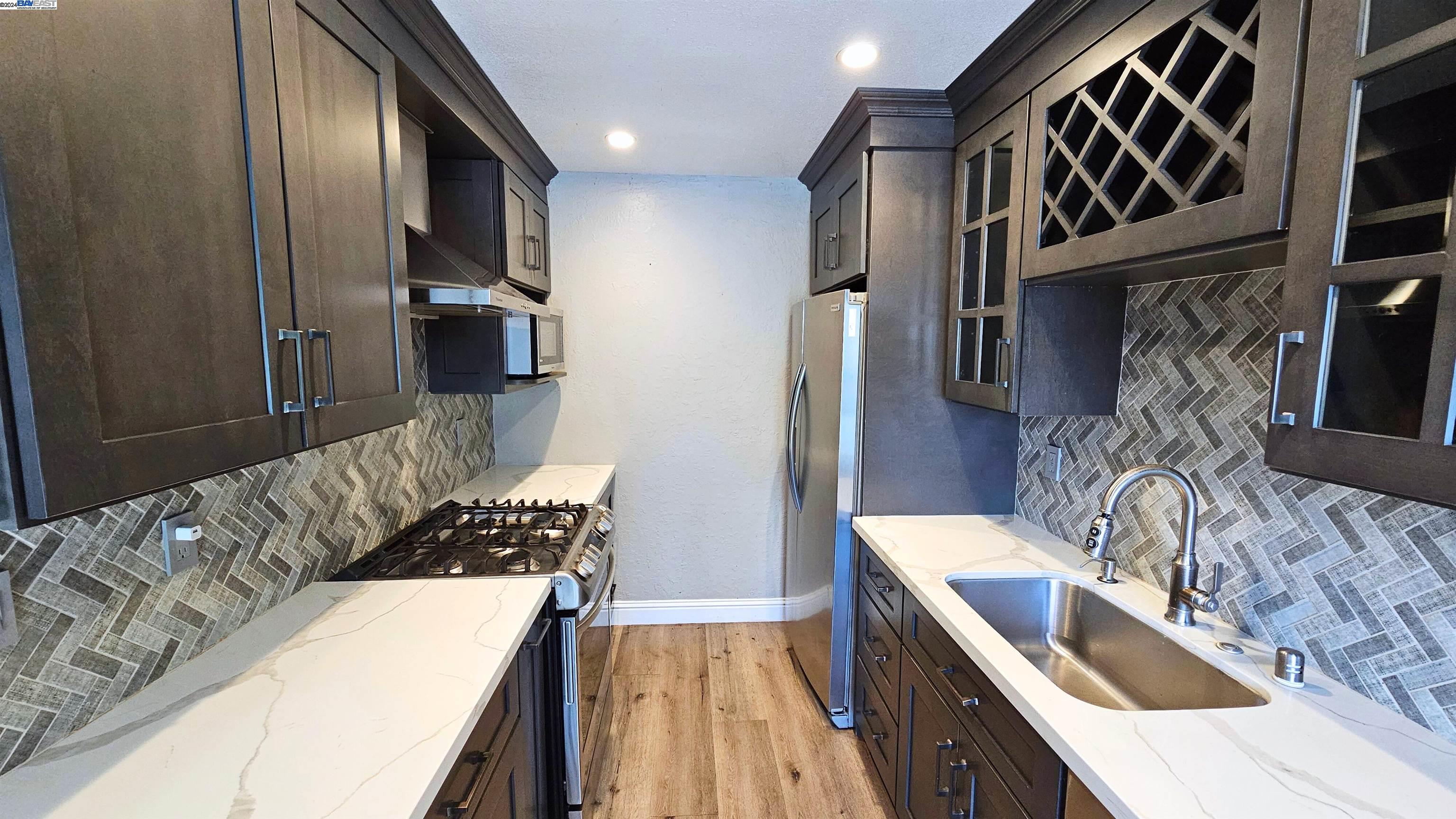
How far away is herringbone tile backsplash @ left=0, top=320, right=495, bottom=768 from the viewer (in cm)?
89

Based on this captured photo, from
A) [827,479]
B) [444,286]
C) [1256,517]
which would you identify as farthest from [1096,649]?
[444,286]

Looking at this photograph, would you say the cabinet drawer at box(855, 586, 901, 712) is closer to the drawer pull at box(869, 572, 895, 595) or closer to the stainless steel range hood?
the drawer pull at box(869, 572, 895, 595)

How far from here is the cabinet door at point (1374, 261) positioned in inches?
29.5

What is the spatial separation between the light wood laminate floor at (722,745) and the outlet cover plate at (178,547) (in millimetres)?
1484

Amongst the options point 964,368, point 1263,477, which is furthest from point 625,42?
point 1263,477

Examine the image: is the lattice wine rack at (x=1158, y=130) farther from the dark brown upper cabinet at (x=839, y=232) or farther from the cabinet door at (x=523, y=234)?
the cabinet door at (x=523, y=234)

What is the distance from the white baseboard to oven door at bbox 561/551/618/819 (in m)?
0.97

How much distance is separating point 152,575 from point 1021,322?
2167mm

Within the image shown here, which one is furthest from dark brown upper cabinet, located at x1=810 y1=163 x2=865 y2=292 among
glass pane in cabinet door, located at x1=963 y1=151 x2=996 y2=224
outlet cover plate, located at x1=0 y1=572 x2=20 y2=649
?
outlet cover plate, located at x1=0 y1=572 x2=20 y2=649

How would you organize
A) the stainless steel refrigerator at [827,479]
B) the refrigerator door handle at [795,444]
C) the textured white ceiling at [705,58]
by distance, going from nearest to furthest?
the textured white ceiling at [705,58]
the stainless steel refrigerator at [827,479]
the refrigerator door handle at [795,444]

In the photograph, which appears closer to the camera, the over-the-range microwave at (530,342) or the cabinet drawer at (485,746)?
the cabinet drawer at (485,746)

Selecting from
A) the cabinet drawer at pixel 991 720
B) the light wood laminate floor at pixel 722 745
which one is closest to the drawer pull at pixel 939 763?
the cabinet drawer at pixel 991 720

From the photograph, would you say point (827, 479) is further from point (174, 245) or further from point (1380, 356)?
point (174, 245)

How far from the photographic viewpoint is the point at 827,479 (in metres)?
2.36
